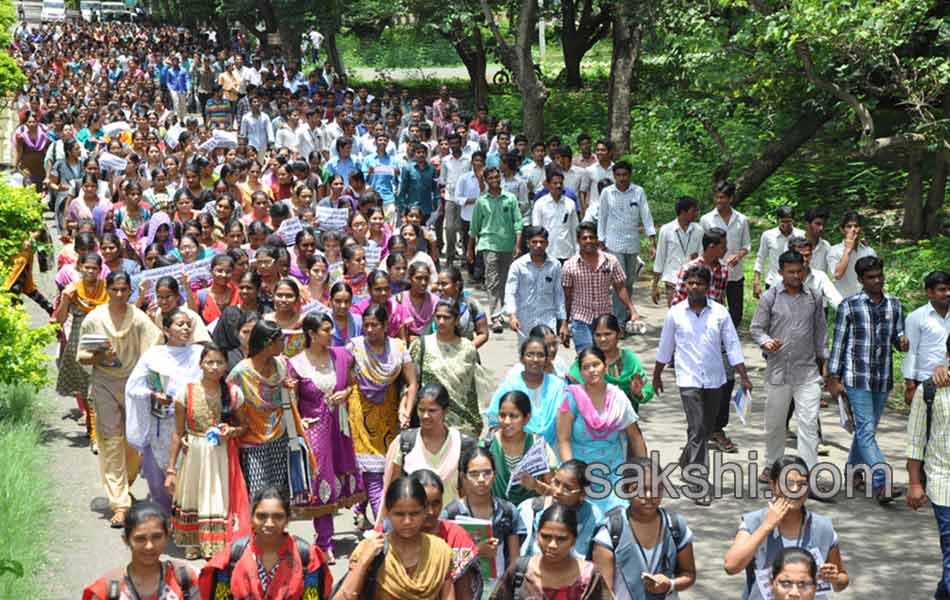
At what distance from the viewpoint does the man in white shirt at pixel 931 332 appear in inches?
352

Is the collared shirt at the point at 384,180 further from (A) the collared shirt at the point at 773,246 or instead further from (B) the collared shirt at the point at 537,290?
(A) the collared shirt at the point at 773,246

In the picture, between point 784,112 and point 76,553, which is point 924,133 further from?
point 76,553

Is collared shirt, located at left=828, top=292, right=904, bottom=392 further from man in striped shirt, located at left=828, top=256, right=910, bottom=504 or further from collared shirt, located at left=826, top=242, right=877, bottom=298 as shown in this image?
collared shirt, located at left=826, top=242, right=877, bottom=298

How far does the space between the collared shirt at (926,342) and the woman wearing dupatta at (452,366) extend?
273 cm

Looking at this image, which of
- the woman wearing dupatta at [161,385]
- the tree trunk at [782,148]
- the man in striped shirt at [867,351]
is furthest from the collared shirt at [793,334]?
the tree trunk at [782,148]

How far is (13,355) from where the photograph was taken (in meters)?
9.95

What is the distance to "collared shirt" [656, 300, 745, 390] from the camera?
364 inches

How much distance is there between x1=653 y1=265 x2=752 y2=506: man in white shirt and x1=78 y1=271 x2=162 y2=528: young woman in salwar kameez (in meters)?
3.38

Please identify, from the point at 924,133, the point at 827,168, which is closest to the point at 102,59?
the point at 827,168

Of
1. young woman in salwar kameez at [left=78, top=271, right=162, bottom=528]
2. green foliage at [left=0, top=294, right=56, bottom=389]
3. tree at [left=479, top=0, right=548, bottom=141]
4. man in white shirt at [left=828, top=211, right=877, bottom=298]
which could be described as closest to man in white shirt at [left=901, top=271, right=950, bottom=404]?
man in white shirt at [left=828, top=211, right=877, bottom=298]

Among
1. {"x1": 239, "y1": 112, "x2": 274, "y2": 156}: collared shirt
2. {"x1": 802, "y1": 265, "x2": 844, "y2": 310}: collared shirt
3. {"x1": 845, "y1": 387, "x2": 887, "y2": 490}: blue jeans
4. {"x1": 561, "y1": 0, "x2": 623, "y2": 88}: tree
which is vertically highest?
{"x1": 561, "y1": 0, "x2": 623, "y2": 88}: tree

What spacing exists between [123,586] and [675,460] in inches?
216

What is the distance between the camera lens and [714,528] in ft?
30.0

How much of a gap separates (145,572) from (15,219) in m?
6.26
